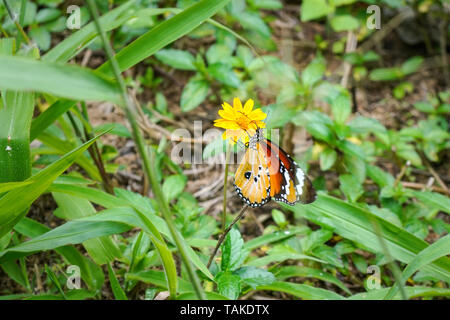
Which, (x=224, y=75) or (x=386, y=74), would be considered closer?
(x=224, y=75)

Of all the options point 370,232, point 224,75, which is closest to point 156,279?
point 370,232

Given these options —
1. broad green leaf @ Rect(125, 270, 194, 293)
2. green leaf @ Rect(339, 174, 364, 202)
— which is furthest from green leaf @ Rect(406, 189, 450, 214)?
broad green leaf @ Rect(125, 270, 194, 293)

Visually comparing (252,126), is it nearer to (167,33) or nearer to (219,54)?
(167,33)

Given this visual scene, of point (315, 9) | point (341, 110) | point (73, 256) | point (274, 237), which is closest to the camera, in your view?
point (73, 256)

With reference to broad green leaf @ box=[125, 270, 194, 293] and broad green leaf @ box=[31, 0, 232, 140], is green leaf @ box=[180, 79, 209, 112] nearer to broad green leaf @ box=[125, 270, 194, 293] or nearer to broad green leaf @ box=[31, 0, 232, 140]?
broad green leaf @ box=[31, 0, 232, 140]

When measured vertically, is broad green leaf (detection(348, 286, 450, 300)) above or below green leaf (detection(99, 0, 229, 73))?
below

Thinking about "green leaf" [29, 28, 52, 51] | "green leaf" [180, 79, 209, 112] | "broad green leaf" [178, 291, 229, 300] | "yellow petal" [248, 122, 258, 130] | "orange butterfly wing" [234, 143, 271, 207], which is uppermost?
"green leaf" [29, 28, 52, 51]

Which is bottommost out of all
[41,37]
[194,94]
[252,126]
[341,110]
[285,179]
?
[285,179]
